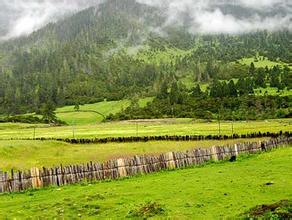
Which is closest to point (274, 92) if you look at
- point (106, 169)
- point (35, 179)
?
point (106, 169)

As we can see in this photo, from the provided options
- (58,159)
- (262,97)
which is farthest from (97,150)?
(262,97)

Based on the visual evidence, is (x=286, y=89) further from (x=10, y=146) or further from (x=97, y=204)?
(x=97, y=204)

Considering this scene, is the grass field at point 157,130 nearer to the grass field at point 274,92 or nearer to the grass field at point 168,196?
the grass field at point 168,196

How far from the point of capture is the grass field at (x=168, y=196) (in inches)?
816

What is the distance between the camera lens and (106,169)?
3241 centimetres

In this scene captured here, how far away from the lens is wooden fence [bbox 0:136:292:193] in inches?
1159

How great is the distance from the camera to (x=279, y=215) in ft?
53.8

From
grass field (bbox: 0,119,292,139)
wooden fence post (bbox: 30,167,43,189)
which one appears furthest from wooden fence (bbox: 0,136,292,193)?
grass field (bbox: 0,119,292,139)

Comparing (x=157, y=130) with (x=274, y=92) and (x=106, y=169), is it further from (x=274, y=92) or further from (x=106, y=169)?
(x=274, y=92)

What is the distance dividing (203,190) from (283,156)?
14.6m

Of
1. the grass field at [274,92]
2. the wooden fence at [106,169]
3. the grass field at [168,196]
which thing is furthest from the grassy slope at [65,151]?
the grass field at [274,92]

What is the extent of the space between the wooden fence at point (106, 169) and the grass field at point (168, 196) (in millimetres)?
815

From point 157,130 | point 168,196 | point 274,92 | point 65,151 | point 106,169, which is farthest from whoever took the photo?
point 274,92

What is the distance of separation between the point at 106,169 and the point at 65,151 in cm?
2259
